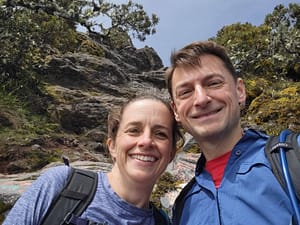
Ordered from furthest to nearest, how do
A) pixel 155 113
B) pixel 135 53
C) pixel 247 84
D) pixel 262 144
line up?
pixel 135 53 < pixel 247 84 < pixel 155 113 < pixel 262 144

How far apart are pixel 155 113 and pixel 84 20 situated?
30.6 ft

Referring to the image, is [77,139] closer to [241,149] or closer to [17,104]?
[17,104]

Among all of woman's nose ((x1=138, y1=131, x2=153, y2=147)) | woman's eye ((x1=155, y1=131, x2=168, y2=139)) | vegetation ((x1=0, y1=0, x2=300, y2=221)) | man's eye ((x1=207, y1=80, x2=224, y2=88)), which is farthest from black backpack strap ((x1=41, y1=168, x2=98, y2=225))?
vegetation ((x1=0, y1=0, x2=300, y2=221))

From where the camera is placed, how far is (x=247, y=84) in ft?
43.1

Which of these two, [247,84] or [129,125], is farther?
[247,84]

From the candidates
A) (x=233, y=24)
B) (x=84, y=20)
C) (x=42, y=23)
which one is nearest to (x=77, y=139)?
(x=84, y=20)

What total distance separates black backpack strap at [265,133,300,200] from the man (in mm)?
67

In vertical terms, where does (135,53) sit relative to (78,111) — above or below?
above

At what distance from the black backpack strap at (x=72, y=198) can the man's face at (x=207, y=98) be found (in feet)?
3.13

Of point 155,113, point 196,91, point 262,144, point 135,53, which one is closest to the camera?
point 262,144

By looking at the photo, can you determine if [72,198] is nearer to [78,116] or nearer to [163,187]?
[163,187]

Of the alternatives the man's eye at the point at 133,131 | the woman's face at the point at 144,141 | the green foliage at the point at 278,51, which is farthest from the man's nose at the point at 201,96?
the green foliage at the point at 278,51

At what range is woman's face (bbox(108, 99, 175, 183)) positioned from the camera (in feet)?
10.4

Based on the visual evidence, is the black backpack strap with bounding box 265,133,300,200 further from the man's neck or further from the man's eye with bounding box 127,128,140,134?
the man's eye with bounding box 127,128,140,134
